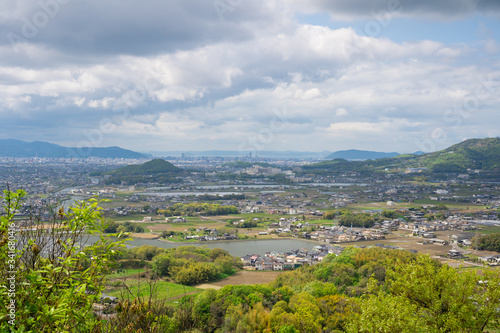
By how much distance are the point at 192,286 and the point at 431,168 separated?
66.4m

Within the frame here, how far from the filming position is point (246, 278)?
53.6ft

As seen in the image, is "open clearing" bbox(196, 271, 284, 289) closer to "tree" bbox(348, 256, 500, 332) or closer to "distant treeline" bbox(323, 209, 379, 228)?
"tree" bbox(348, 256, 500, 332)

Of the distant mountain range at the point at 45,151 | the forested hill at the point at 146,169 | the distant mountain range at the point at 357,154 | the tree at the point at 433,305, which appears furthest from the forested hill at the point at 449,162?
the distant mountain range at the point at 357,154

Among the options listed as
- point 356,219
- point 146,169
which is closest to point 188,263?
point 356,219

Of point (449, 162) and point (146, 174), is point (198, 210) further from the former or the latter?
point (449, 162)

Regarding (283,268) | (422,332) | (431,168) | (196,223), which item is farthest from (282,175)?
(422,332)

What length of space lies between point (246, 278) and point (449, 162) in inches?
2685

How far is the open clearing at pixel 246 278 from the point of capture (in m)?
15.3

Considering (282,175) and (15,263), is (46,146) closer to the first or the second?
(282,175)

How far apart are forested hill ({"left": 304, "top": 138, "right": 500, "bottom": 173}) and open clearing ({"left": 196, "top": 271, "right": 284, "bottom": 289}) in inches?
2380

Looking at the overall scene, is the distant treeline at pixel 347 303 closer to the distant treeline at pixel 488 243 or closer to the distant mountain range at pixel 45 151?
the distant treeline at pixel 488 243

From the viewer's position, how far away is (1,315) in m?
1.62

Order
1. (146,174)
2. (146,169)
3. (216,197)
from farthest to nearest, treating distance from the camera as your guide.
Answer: (146,169), (146,174), (216,197)

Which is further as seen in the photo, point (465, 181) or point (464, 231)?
point (465, 181)
